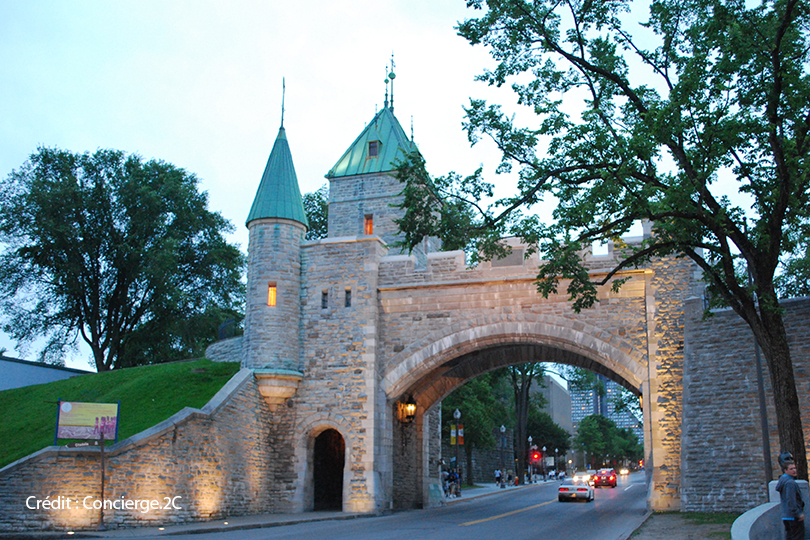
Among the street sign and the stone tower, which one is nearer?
the street sign

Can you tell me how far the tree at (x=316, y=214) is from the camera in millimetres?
41688

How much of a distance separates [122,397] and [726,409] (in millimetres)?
15480

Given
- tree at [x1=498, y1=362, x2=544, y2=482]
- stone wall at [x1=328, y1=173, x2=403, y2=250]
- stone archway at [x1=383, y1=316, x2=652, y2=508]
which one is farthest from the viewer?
tree at [x1=498, y1=362, x2=544, y2=482]

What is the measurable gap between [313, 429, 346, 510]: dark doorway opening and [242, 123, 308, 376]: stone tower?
142 inches

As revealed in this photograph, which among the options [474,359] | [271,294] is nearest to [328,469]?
[474,359]

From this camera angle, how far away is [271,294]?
20.7 meters

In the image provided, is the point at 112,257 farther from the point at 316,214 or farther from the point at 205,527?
the point at 205,527

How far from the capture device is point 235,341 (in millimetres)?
24609

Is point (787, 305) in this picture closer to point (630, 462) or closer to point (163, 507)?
point (163, 507)

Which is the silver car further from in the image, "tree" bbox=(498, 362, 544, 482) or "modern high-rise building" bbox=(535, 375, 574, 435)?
"modern high-rise building" bbox=(535, 375, 574, 435)

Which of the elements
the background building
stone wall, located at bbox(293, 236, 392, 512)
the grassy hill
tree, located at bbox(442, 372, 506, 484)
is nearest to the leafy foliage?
tree, located at bbox(442, 372, 506, 484)

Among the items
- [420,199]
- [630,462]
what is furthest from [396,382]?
[630,462]

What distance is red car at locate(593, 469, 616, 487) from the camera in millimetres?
43031

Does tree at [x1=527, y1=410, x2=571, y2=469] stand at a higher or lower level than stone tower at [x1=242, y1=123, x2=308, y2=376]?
lower
